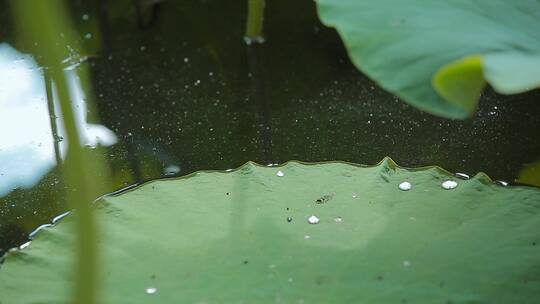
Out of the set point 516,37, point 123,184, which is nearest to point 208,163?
point 123,184

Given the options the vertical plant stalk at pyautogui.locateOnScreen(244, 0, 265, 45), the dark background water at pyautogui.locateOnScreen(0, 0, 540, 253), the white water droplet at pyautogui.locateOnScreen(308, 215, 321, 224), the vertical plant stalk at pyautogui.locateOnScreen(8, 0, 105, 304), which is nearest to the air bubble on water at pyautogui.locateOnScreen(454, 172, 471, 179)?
the dark background water at pyautogui.locateOnScreen(0, 0, 540, 253)

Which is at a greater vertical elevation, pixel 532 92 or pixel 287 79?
pixel 287 79

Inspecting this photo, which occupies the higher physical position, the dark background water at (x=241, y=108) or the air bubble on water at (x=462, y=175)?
the dark background water at (x=241, y=108)

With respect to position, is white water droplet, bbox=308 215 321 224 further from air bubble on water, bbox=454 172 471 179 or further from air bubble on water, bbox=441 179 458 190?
air bubble on water, bbox=454 172 471 179

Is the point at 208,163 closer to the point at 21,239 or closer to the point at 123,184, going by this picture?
the point at 123,184

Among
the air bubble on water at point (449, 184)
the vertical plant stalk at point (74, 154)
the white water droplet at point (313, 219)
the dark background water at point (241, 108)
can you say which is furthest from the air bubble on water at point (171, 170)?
the vertical plant stalk at point (74, 154)

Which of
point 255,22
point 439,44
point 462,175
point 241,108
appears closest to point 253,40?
point 255,22

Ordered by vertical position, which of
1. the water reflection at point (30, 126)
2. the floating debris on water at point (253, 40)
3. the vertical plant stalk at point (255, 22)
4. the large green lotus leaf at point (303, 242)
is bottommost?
the large green lotus leaf at point (303, 242)

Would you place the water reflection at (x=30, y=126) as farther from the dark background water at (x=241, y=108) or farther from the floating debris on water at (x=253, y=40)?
the floating debris on water at (x=253, y=40)
